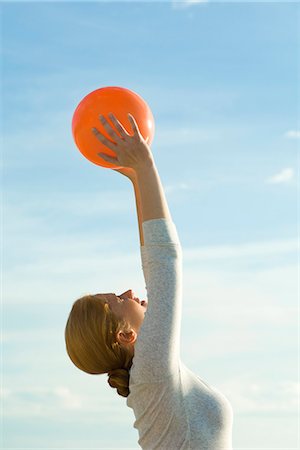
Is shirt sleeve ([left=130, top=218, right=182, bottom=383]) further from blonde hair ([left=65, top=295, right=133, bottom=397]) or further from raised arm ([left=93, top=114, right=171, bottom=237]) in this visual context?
blonde hair ([left=65, top=295, right=133, bottom=397])

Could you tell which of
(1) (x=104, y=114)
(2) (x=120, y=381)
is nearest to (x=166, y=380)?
(2) (x=120, y=381)

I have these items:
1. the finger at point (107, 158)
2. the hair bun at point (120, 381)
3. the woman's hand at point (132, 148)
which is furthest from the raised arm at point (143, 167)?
the hair bun at point (120, 381)

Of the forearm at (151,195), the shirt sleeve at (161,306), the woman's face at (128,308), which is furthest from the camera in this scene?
the woman's face at (128,308)

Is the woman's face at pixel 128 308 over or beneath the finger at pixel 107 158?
beneath

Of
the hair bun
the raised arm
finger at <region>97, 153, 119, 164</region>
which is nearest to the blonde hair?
the hair bun

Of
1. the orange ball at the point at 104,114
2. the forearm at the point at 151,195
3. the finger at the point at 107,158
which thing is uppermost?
the orange ball at the point at 104,114

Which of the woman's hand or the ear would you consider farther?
the ear

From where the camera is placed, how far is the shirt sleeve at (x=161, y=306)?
2959 millimetres

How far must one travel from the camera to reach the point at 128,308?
3.42m

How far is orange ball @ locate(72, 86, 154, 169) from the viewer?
370 centimetres

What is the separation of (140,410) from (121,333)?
1.29 ft

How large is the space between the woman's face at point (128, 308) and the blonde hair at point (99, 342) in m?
0.03

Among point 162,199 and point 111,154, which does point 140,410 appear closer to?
point 162,199

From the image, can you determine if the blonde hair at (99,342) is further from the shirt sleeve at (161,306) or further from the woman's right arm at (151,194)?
the woman's right arm at (151,194)
